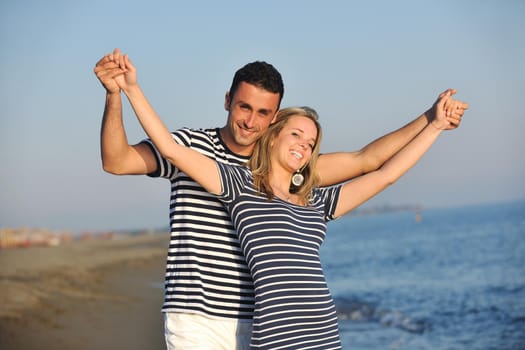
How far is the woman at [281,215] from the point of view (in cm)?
272

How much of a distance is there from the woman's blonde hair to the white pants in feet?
1.61

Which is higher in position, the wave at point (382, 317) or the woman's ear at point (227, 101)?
the woman's ear at point (227, 101)

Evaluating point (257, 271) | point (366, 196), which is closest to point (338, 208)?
point (366, 196)

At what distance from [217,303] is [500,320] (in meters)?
10.9

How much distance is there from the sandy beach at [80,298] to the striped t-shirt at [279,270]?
18.9 feet

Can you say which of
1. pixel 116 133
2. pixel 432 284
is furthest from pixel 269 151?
pixel 432 284

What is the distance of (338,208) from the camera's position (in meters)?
3.11

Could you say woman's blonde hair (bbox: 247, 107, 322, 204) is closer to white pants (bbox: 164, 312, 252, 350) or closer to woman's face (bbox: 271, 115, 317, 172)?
woman's face (bbox: 271, 115, 317, 172)

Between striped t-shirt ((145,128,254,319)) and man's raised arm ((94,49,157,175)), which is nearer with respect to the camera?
man's raised arm ((94,49,157,175))

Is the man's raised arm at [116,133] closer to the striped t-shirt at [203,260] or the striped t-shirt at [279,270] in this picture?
the striped t-shirt at [203,260]

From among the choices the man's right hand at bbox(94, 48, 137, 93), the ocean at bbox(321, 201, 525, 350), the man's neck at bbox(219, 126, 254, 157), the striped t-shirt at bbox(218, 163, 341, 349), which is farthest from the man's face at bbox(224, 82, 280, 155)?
the ocean at bbox(321, 201, 525, 350)

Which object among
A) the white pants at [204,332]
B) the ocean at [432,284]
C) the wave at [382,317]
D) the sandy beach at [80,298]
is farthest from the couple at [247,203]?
the wave at [382,317]

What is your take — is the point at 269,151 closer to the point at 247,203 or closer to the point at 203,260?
the point at 247,203

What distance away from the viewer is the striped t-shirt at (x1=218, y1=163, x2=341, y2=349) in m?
2.73
